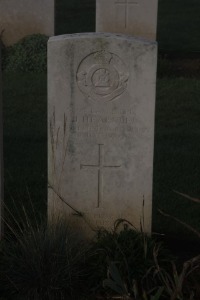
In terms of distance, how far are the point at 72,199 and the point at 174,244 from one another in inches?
35.9

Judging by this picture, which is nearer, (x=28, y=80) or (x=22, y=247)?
(x=22, y=247)

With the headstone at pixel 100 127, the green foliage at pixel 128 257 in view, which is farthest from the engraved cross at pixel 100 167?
the green foliage at pixel 128 257

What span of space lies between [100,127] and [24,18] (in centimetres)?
938

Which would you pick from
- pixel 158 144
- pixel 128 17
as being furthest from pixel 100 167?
pixel 128 17

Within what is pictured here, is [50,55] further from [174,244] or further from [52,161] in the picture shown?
[174,244]

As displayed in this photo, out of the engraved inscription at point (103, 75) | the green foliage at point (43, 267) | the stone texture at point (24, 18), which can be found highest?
the stone texture at point (24, 18)

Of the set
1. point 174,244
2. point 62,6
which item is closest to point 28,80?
point 174,244

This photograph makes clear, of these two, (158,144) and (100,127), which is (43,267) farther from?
(158,144)

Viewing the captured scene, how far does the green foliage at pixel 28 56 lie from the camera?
42.1 feet

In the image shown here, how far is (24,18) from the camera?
14.2 metres

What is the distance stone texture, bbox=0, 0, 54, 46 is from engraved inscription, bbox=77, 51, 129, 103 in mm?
8769

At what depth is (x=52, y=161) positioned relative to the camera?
17.4ft

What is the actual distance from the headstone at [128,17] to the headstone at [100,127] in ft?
26.2

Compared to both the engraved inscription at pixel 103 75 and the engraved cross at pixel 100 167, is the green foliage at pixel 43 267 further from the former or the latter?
the engraved inscription at pixel 103 75
